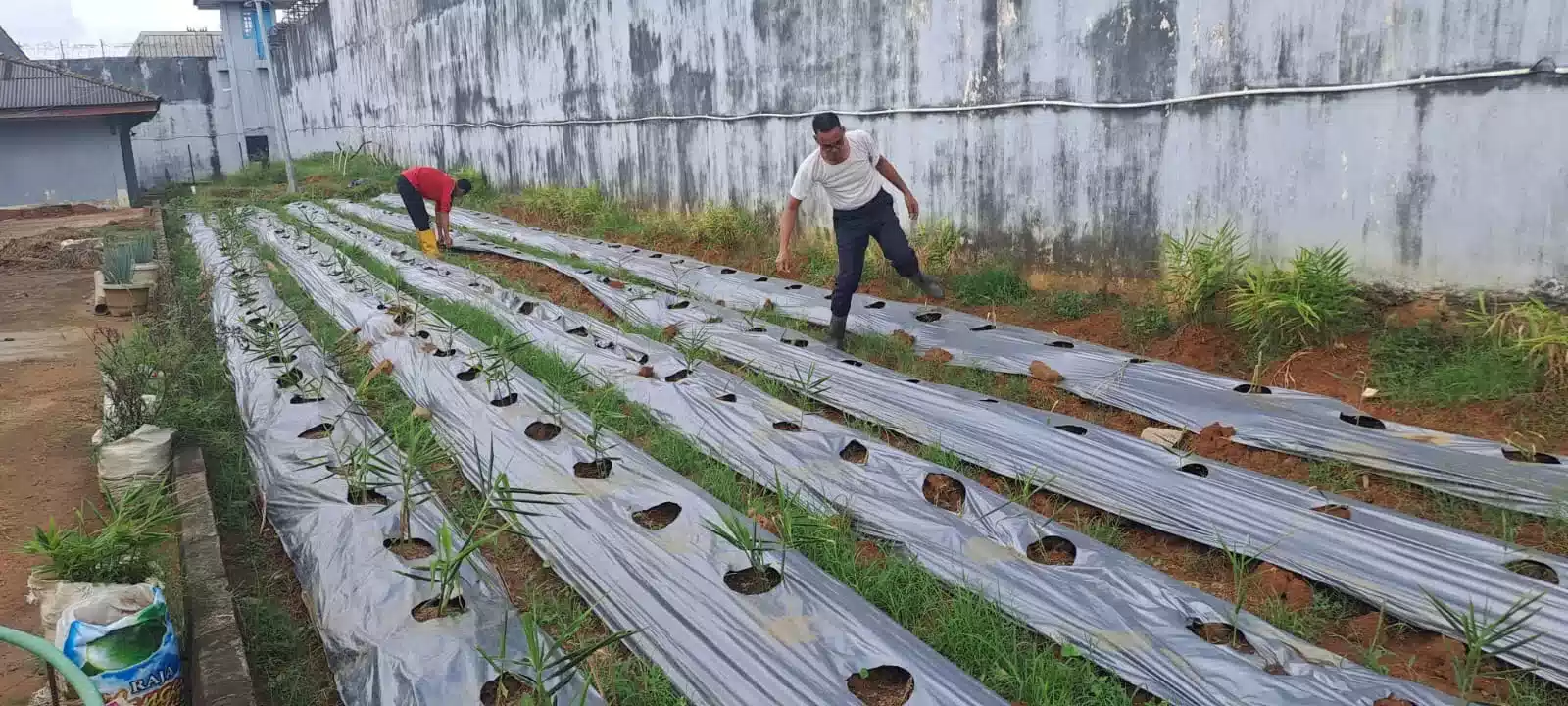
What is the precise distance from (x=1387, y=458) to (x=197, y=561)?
13.8 ft

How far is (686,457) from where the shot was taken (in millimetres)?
3939

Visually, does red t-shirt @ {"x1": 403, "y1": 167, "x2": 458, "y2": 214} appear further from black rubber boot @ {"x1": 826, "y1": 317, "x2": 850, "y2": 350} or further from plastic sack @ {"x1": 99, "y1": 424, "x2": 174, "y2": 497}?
plastic sack @ {"x1": 99, "y1": 424, "x2": 174, "y2": 497}

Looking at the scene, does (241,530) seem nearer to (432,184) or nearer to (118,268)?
(118,268)

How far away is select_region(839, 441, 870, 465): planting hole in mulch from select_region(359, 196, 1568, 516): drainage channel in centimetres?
123

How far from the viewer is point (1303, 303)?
4543 mm

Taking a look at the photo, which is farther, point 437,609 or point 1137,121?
point 1137,121

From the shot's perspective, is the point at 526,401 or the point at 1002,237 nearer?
the point at 526,401

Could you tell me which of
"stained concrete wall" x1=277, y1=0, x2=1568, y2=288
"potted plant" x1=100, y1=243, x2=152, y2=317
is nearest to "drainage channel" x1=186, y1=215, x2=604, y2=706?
"potted plant" x1=100, y1=243, x2=152, y2=317

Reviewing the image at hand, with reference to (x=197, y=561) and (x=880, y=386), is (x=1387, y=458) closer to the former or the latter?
(x=880, y=386)

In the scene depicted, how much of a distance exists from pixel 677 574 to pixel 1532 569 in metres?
2.49

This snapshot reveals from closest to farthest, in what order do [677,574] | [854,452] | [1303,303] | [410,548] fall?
[677,574] < [410,548] < [854,452] < [1303,303]

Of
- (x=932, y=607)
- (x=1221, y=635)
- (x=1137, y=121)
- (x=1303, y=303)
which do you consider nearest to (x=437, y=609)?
(x=932, y=607)

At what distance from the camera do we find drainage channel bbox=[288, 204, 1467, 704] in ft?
7.72

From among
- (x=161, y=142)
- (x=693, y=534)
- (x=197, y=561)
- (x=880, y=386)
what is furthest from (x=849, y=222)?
(x=161, y=142)
